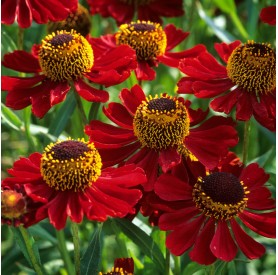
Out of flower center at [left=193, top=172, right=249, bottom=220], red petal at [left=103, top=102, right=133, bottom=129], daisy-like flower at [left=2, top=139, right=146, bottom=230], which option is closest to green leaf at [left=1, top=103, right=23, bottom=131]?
red petal at [left=103, top=102, right=133, bottom=129]

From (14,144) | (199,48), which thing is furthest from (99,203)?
(14,144)

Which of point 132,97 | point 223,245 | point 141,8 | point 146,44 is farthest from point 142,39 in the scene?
point 223,245

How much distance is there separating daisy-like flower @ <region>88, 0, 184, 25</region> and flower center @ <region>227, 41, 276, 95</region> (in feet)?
1.81

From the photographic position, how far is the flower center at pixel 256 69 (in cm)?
128

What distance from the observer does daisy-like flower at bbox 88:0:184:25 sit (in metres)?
1.79

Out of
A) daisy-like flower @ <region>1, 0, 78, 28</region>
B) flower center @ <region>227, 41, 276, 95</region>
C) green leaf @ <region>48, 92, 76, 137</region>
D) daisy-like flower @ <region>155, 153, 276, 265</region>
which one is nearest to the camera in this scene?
daisy-like flower @ <region>155, 153, 276, 265</region>

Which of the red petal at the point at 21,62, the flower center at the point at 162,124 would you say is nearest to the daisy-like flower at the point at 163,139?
the flower center at the point at 162,124

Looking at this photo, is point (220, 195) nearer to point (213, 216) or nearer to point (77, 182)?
point (213, 216)

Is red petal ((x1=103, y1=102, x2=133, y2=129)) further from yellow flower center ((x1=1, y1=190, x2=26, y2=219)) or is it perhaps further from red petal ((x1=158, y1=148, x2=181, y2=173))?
yellow flower center ((x1=1, y1=190, x2=26, y2=219))

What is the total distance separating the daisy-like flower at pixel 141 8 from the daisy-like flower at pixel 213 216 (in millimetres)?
727

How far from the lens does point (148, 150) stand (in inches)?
47.8

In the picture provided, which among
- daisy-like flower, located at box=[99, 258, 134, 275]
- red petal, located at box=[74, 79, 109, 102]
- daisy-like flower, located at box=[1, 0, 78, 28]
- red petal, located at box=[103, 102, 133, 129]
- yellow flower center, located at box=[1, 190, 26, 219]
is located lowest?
daisy-like flower, located at box=[99, 258, 134, 275]

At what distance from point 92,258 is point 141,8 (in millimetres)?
907

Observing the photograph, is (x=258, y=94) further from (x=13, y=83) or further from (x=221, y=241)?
(x=13, y=83)
